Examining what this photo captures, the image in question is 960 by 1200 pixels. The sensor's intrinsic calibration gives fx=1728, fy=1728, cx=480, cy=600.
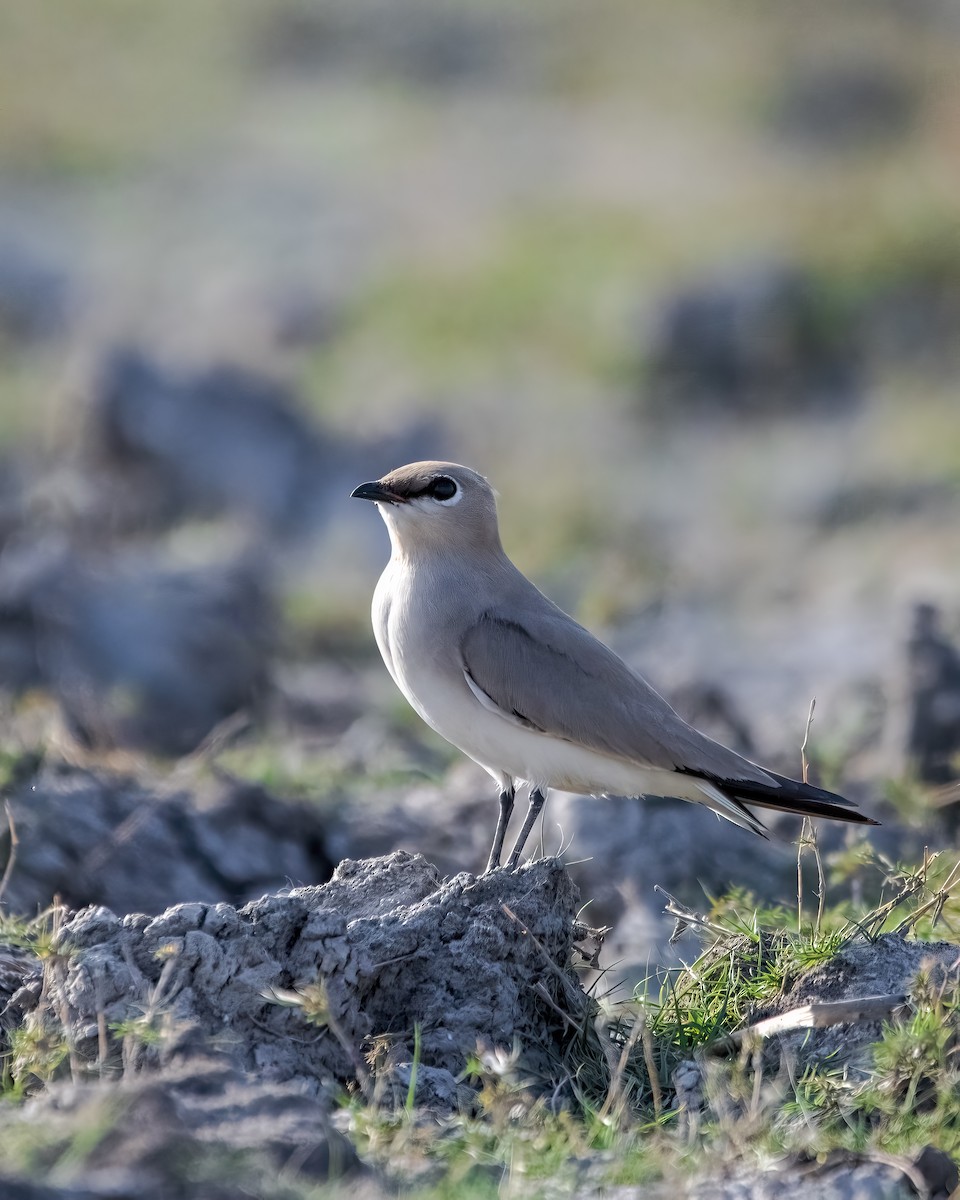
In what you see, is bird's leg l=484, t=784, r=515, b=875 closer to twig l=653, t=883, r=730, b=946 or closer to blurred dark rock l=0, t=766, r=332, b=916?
twig l=653, t=883, r=730, b=946

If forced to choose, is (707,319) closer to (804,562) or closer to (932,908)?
(804,562)

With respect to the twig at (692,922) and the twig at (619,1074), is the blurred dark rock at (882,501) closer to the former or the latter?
the twig at (692,922)

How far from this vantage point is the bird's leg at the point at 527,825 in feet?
15.5

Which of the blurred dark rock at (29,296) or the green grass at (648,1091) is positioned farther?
the blurred dark rock at (29,296)

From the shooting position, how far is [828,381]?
60.3 feet

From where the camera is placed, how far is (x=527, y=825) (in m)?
4.98

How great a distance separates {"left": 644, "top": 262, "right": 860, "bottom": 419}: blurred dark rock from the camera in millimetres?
18156

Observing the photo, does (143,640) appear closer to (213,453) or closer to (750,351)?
(213,453)

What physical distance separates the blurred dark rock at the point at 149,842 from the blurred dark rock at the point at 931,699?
269cm

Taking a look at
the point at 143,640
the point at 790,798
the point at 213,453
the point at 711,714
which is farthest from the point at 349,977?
the point at 213,453

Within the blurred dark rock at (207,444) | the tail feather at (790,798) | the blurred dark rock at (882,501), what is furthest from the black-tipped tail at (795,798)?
the blurred dark rock at (207,444)

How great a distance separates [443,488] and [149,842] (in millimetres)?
1845

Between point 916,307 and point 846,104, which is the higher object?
point 846,104

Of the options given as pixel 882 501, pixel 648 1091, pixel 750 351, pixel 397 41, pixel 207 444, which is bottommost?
pixel 882 501
